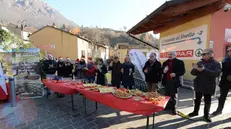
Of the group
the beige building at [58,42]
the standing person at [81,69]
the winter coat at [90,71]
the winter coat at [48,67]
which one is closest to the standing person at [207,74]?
the winter coat at [90,71]

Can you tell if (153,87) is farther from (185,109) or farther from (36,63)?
(36,63)

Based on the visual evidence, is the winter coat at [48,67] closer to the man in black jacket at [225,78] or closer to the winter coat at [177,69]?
the winter coat at [177,69]

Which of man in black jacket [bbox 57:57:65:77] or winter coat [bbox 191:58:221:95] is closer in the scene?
winter coat [bbox 191:58:221:95]

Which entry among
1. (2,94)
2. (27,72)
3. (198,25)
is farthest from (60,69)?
(198,25)

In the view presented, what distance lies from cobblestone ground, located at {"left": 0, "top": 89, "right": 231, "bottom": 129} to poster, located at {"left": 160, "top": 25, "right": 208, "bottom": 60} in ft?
7.42

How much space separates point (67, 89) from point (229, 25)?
21.2 feet

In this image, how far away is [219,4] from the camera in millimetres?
4660

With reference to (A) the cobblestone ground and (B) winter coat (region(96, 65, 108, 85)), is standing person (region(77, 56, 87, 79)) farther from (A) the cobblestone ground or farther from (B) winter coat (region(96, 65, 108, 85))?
(A) the cobblestone ground

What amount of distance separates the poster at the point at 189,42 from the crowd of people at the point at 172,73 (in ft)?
7.44

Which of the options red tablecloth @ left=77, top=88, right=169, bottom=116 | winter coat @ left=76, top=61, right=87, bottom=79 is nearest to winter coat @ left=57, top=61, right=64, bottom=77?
winter coat @ left=76, top=61, right=87, bottom=79

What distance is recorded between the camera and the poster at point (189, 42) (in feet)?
17.6

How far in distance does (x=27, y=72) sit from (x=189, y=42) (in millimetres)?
6758

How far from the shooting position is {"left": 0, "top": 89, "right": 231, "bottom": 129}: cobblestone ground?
299cm

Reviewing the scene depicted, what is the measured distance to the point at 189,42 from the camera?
235 inches
